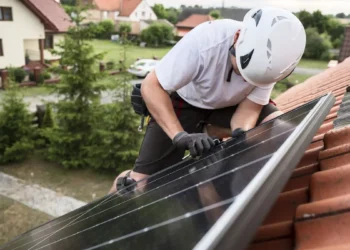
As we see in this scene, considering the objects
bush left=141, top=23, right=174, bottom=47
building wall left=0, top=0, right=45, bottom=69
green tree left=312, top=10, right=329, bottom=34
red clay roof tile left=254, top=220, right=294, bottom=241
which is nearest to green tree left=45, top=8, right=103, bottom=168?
red clay roof tile left=254, top=220, right=294, bottom=241

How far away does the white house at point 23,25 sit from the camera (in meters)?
24.5

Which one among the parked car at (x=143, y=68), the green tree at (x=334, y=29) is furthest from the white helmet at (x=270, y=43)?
the green tree at (x=334, y=29)

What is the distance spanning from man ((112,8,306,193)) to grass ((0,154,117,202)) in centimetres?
732

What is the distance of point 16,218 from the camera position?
8.94 meters

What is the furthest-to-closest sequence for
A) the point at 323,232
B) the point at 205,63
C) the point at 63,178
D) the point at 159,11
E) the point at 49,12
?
the point at 159,11
the point at 49,12
the point at 63,178
the point at 205,63
the point at 323,232

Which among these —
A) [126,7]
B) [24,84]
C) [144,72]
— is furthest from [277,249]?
[126,7]

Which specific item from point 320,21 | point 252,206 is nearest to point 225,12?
point 320,21

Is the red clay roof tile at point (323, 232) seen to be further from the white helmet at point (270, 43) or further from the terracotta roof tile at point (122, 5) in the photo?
the terracotta roof tile at point (122, 5)

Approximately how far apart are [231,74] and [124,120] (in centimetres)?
860

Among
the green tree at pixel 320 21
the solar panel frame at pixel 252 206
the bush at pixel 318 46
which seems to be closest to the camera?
the solar panel frame at pixel 252 206

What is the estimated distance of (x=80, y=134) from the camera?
480 inches

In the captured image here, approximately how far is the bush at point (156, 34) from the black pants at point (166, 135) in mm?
48362

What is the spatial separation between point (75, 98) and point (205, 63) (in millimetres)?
10172

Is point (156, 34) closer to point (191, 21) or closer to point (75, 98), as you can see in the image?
point (191, 21)
